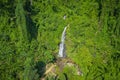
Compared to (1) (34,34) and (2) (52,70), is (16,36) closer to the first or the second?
(1) (34,34)

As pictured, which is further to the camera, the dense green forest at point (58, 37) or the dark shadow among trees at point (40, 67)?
the dark shadow among trees at point (40, 67)

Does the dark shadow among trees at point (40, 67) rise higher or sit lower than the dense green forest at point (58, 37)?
lower

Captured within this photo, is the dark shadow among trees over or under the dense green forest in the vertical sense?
under

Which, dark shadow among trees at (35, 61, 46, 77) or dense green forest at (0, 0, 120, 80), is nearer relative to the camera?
dense green forest at (0, 0, 120, 80)

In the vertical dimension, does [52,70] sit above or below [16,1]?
below

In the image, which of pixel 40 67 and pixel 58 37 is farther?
pixel 58 37

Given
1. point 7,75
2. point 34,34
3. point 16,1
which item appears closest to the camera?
point 7,75

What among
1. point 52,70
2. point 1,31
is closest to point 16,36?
point 1,31

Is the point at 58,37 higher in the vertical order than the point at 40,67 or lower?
higher
